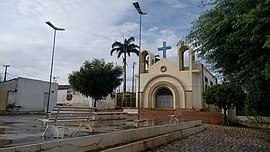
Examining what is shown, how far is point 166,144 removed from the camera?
8.11m

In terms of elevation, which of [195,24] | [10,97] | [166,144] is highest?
[195,24]

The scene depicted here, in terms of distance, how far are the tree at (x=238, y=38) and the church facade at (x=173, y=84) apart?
22464 millimetres

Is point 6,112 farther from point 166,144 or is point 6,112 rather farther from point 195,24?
point 195,24

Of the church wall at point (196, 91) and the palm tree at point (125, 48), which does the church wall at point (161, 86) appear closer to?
the church wall at point (196, 91)

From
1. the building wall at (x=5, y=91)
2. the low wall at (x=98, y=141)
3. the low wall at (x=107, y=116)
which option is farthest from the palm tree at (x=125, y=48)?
the low wall at (x=98, y=141)

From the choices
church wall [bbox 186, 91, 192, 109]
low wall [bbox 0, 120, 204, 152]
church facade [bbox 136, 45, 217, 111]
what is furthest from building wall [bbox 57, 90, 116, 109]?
low wall [bbox 0, 120, 204, 152]

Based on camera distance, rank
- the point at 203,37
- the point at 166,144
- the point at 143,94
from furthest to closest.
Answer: the point at 143,94, the point at 166,144, the point at 203,37

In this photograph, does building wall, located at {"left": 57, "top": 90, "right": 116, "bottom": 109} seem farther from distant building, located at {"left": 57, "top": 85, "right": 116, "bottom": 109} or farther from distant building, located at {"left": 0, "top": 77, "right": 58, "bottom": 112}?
distant building, located at {"left": 0, "top": 77, "right": 58, "bottom": 112}

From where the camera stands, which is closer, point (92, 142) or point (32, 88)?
point (92, 142)

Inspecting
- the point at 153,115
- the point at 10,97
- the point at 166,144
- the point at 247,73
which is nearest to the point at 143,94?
the point at 153,115

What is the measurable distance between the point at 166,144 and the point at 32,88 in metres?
23.1

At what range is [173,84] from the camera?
1254 inches

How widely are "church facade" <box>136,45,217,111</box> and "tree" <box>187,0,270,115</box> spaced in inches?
884

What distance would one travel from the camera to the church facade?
30.5m
